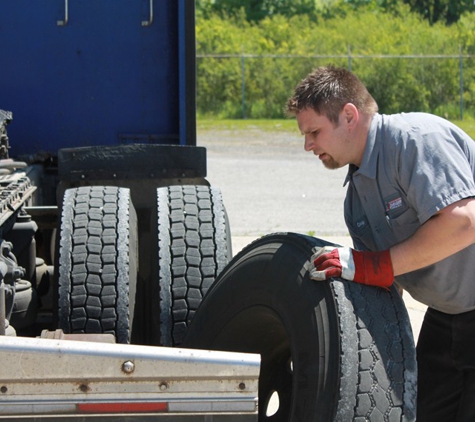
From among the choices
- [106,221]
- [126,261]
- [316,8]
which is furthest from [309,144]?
[316,8]

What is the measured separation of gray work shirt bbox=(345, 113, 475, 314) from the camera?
3.33 metres

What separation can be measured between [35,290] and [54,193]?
3.23ft

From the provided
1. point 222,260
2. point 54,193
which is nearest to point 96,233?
point 222,260

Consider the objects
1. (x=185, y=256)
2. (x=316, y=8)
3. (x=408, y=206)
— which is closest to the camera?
(x=408, y=206)

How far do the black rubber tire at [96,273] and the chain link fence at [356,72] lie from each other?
2215 centimetres

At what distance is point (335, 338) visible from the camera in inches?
123

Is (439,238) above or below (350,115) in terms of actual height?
below

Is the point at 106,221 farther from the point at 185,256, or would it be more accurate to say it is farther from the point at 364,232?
the point at 364,232

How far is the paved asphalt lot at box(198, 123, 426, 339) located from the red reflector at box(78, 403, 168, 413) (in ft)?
13.0

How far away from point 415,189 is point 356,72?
24874 mm

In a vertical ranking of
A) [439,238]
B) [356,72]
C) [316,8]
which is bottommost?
[356,72]

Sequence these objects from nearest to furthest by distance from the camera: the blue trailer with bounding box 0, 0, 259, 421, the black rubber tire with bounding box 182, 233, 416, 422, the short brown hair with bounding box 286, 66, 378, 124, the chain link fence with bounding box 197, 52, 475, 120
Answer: the blue trailer with bounding box 0, 0, 259, 421, the black rubber tire with bounding box 182, 233, 416, 422, the short brown hair with bounding box 286, 66, 378, 124, the chain link fence with bounding box 197, 52, 475, 120

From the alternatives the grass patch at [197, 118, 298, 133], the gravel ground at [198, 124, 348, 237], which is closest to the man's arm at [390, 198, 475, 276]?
the gravel ground at [198, 124, 348, 237]

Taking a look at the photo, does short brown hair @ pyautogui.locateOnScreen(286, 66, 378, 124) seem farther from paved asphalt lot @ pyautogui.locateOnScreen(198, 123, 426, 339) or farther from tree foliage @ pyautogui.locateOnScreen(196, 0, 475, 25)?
tree foliage @ pyautogui.locateOnScreen(196, 0, 475, 25)
